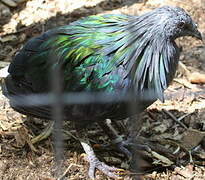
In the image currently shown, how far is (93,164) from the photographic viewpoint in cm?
292

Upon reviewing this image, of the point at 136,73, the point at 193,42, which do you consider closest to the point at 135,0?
the point at 193,42

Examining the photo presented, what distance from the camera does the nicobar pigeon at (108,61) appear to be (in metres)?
2.62

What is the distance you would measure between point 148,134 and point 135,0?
60.2 inches

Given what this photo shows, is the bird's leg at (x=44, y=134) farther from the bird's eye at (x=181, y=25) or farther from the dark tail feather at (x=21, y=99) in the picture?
the bird's eye at (x=181, y=25)

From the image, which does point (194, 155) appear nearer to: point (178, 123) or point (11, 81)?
point (178, 123)

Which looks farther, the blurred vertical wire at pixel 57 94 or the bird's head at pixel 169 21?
the bird's head at pixel 169 21

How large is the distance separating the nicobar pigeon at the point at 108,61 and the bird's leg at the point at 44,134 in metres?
0.35

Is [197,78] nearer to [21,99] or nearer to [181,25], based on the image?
[181,25]

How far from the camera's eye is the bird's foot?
2877 mm

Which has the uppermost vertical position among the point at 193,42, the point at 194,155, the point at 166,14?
the point at 166,14

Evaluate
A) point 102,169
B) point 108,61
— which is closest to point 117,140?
point 102,169

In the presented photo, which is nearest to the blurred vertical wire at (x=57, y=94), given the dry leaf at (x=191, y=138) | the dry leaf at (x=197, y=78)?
the dry leaf at (x=191, y=138)

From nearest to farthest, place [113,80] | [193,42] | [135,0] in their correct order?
[113,80] → [193,42] → [135,0]

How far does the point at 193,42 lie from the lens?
3.98m
